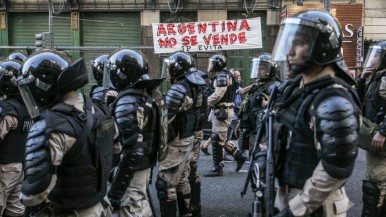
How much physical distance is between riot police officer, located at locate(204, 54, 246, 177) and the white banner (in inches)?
159

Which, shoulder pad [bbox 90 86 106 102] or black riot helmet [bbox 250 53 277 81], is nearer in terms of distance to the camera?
shoulder pad [bbox 90 86 106 102]

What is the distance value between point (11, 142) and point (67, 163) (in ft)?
6.60

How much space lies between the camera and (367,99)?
5.12 meters

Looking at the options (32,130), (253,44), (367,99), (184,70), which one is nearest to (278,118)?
(32,130)

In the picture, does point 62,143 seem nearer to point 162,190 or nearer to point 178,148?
point 162,190

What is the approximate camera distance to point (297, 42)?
9.05ft

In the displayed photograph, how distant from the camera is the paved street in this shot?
20.5ft

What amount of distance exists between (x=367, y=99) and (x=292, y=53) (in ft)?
8.83

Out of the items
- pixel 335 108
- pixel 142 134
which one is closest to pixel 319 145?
pixel 335 108

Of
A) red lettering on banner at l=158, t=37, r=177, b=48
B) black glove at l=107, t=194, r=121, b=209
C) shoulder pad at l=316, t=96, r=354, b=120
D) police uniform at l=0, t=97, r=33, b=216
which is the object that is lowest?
black glove at l=107, t=194, r=121, b=209

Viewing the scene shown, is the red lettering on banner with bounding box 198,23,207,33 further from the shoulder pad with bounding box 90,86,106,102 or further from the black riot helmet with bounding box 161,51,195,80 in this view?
the shoulder pad with bounding box 90,86,106,102

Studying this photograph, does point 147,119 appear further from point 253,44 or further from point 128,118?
point 253,44

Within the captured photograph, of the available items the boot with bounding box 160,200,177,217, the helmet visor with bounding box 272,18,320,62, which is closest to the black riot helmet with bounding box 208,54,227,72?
the boot with bounding box 160,200,177,217

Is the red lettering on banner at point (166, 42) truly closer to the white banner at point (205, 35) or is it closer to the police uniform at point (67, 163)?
the white banner at point (205, 35)
